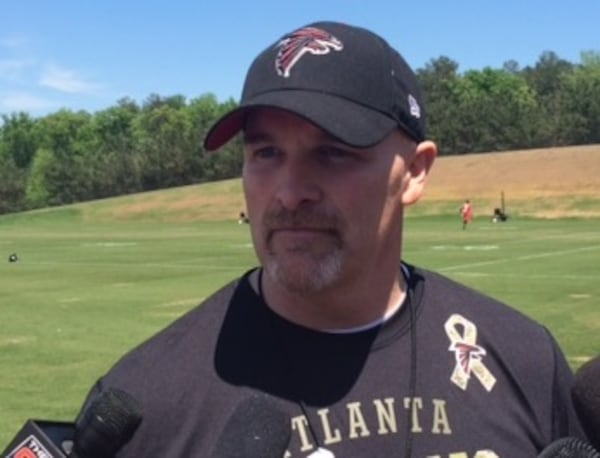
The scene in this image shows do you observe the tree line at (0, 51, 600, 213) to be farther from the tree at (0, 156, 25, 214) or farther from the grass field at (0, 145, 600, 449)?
the grass field at (0, 145, 600, 449)

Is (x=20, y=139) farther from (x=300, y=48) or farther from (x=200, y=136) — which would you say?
(x=300, y=48)

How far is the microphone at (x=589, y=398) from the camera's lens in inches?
105

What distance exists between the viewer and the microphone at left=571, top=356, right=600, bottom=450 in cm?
267

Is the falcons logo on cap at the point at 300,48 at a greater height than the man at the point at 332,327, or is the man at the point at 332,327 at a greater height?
the falcons logo on cap at the point at 300,48

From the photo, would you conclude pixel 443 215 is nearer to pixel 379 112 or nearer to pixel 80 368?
pixel 80 368

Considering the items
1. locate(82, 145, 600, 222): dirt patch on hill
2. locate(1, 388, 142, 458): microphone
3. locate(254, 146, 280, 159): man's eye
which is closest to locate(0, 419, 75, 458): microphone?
locate(1, 388, 142, 458): microphone

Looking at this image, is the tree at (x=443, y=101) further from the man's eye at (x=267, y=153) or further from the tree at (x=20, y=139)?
the man's eye at (x=267, y=153)

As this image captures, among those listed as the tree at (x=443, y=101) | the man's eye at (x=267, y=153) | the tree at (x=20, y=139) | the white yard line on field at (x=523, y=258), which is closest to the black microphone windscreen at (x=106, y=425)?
the man's eye at (x=267, y=153)

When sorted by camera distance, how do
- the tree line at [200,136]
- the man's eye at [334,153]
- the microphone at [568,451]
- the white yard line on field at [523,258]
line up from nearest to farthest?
1. the microphone at [568,451]
2. the man's eye at [334,153]
3. the white yard line on field at [523,258]
4. the tree line at [200,136]

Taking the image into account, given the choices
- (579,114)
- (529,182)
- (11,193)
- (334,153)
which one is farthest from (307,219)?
(11,193)

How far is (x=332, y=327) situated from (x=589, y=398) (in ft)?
2.25

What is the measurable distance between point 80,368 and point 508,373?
10347mm

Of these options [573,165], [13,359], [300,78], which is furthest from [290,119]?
[573,165]

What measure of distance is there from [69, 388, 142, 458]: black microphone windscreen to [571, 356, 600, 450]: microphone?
3.72ft
